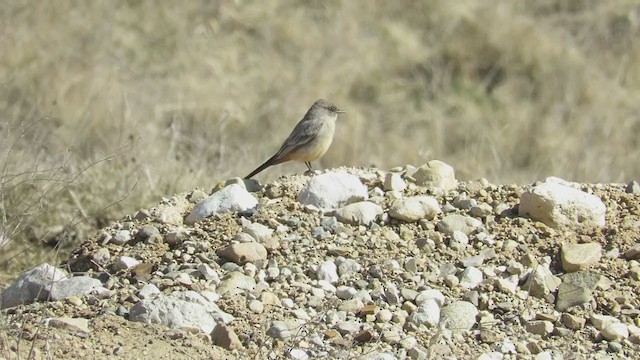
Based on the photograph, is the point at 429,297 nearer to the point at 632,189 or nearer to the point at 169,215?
the point at 169,215

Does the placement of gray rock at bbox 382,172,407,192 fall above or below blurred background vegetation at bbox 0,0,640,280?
above

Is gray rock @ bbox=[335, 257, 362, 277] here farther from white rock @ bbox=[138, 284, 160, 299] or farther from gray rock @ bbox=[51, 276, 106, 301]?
gray rock @ bbox=[51, 276, 106, 301]

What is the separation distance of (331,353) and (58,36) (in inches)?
364

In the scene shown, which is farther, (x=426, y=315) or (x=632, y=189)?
(x=632, y=189)

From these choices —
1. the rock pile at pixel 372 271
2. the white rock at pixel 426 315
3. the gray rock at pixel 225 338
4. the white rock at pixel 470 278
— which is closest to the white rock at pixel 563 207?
the rock pile at pixel 372 271

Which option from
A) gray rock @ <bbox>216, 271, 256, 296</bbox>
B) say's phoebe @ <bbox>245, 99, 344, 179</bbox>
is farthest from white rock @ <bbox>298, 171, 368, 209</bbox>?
say's phoebe @ <bbox>245, 99, 344, 179</bbox>

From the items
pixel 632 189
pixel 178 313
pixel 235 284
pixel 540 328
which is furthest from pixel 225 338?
pixel 632 189

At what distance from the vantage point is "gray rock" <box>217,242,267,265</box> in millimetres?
5133

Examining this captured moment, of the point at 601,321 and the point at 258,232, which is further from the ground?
the point at 258,232

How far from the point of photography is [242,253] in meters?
5.14

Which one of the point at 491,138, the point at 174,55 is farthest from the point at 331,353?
the point at 174,55

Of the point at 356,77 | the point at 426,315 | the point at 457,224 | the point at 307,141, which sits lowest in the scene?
the point at 356,77

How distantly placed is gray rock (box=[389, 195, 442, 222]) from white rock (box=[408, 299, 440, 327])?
72cm

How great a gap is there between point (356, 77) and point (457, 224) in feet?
28.1
